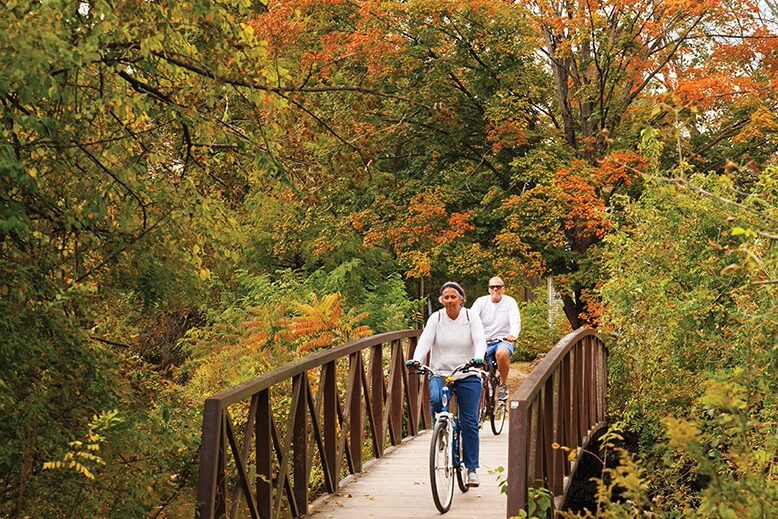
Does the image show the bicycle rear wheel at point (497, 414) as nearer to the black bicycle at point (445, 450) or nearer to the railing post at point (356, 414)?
the railing post at point (356, 414)

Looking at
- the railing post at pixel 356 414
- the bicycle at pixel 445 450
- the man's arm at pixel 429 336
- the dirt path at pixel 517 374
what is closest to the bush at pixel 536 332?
the dirt path at pixel 517 374

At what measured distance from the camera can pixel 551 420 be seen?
786 centimetres

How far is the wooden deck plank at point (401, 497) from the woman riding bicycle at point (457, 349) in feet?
1.59

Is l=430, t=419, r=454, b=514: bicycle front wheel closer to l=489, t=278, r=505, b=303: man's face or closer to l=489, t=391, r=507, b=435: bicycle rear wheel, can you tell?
l=489, t=278, r=505, b=303: man's face

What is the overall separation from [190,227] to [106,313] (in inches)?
46.4

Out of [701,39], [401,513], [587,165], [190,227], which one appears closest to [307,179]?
[190,227]

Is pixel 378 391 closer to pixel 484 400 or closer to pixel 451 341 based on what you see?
pixel 484 400

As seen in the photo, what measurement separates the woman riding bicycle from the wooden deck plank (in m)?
0.48

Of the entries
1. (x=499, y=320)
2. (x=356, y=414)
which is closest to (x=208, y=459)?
(x=356, y=414)

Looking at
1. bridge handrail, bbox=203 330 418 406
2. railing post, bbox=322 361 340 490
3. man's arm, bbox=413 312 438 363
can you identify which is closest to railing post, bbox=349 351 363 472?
bridge handrail, bbox=203 330 418 406

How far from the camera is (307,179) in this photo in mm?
7566

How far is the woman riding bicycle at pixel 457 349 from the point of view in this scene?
8359 millimetres

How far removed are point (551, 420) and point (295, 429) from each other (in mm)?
1973

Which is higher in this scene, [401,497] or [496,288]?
[496,288]
